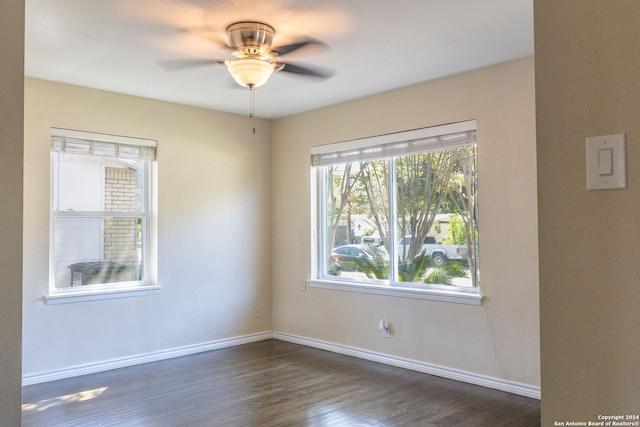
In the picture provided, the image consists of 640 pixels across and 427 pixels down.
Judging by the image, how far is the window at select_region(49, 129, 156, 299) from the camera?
4195 mm

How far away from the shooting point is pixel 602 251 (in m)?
1.02

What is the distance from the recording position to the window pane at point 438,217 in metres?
4.00

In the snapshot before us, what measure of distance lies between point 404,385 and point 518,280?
1.20 meters

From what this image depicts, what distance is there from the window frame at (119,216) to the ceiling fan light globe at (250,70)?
1.92m

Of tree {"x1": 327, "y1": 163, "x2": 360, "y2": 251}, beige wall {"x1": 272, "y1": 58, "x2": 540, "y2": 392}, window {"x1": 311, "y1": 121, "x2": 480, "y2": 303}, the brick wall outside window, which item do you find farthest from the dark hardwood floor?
tree {"x1": 327, "y1": 163, "x2": 360, "y2": 251}

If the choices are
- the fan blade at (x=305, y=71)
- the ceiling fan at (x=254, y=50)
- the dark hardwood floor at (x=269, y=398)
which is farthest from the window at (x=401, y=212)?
the ceiling fan at (x=254, y=50)

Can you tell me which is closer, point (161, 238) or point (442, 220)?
point (442, 220)

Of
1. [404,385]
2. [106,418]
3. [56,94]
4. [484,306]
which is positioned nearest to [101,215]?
[56,94]

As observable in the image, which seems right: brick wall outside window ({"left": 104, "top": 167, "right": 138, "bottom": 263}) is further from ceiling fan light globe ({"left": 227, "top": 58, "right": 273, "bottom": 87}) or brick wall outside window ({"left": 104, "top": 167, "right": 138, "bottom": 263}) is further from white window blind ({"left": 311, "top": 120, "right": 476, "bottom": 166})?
ceiling fan light globe ({"left": 227, "top": 58, "right": 273, "bottom": 87})

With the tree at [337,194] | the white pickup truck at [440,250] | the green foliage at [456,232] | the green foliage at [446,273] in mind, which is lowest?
the green foliage at [446,273]

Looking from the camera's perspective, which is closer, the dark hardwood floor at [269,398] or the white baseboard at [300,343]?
the dark hardwood floor at [269,398]

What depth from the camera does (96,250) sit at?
14.5ft

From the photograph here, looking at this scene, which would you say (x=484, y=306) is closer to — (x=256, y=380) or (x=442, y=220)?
(x=442, y=220)

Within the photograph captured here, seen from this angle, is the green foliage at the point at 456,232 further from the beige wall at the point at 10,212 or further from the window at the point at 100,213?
the beige wall at the point at 10,212
